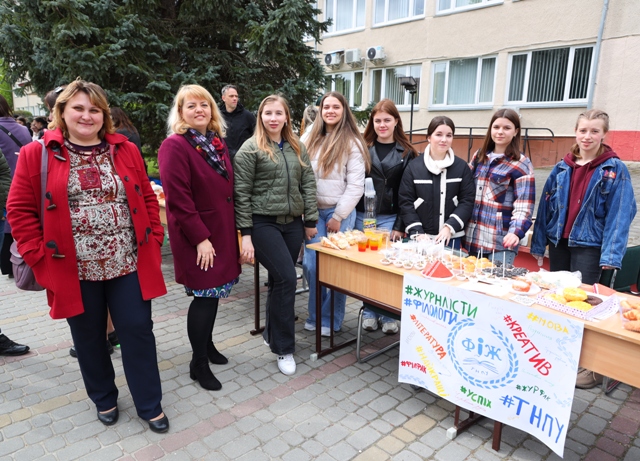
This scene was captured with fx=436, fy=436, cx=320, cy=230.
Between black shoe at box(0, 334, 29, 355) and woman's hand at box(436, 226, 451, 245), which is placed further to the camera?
black shoe at box(0, 334, 29, 355)

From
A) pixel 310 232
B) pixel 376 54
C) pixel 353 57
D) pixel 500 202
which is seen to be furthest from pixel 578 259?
pixel 353 57

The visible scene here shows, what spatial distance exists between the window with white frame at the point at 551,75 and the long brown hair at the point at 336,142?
10.9 m

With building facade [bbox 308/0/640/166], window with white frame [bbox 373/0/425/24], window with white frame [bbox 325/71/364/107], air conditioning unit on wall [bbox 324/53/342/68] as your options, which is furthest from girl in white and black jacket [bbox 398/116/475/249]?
air conditioning unit on wall [bbox 324/53/342/68]

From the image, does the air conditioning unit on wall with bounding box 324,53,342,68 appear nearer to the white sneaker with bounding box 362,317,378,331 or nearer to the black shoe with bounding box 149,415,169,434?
the white sneaker with bounding box 362,317,378,331

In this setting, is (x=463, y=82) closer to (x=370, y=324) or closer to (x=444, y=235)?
(x=370, y=324)

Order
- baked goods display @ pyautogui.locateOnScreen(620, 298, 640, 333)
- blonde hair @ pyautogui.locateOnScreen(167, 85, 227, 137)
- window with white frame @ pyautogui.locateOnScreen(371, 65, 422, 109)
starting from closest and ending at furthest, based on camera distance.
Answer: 1. baked goods display @ pyautogui.locateOnScreen(620, 298, 640, 333)
2. blonde hair @ pyautogui.locateOnScreen(167, 85, 227, 137)
3. window with white frame @ pyautogui.locateOnScreen(371, 65, 422, 109)

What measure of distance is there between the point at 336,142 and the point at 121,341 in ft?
7.02

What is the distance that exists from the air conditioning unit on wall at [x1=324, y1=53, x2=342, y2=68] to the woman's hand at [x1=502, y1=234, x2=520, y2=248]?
15793mm

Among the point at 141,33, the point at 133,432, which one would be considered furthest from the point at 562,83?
the point at 133,432

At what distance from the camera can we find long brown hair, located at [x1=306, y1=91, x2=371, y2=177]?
141 inches

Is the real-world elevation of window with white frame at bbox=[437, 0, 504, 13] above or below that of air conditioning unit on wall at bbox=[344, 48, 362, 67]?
above

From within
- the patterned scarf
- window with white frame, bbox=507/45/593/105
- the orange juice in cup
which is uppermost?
window with white frame, bbox=507/45/593/105

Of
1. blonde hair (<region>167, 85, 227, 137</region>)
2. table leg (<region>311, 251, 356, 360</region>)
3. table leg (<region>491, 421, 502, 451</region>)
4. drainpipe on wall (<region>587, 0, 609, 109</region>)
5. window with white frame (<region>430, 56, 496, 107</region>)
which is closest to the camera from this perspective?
table leg (<region>491, 421, 502, 451</region>)

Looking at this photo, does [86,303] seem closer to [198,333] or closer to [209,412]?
[198,333]
